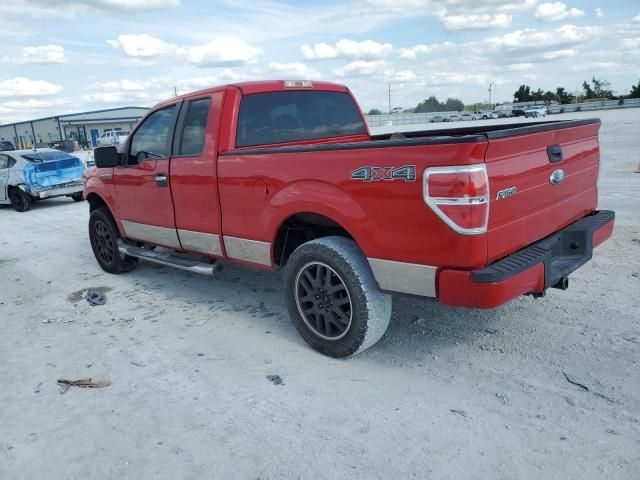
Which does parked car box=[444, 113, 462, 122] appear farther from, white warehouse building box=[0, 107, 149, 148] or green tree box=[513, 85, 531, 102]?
white warehouse building box=[0, 107, 149, 148]

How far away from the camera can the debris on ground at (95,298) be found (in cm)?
520

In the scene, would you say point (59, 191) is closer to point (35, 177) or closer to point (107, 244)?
point (35, 177)

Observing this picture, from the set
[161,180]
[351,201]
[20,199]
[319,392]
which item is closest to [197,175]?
[161,180]

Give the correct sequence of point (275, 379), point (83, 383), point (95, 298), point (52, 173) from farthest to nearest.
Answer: point (52, 173)
point (95, 298)
point (83, 383)
point (275, 379)

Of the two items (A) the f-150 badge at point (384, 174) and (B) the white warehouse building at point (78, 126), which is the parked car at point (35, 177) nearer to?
(A) the f-150 badge at point (384, 174)

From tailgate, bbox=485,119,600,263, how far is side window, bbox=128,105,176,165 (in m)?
3.20

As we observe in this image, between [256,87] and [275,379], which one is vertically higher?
[256,87]

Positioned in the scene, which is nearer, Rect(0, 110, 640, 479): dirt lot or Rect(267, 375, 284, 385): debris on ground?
Rect(0, 110, 640, 479): dirt lot

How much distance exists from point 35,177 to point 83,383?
10.5 m

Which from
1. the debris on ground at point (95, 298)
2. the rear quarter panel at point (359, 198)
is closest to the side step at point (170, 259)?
the debris on ground at point (95, 298)

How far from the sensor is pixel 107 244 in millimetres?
6215

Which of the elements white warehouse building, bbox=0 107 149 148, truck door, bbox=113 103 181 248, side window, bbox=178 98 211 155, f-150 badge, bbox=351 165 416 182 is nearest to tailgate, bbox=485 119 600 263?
f-150 badge, bbox=351 165 416 182

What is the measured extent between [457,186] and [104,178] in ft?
15.0

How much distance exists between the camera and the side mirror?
17.6 ft
